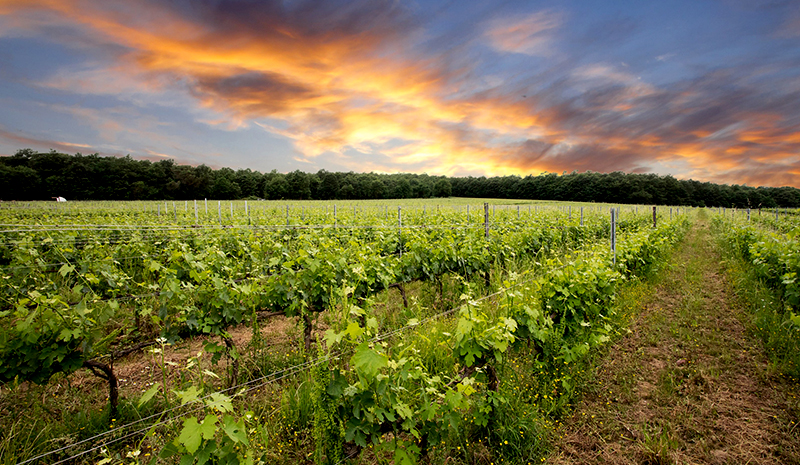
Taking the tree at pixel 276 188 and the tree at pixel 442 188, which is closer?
the tree at pixel 276 188

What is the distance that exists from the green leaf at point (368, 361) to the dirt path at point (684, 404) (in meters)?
2.01

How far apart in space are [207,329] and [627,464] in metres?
4.07

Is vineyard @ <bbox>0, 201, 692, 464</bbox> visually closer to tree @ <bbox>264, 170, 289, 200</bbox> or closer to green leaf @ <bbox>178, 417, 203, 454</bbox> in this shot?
green leaf @ <bbox>178, 417, 203, 454</bbox>

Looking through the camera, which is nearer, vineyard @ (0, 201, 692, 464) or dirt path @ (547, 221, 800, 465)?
vineyard @ (0, 201, 692, 464)

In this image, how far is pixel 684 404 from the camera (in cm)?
349

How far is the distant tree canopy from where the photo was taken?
50.8 m

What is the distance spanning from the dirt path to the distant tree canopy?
67610mm

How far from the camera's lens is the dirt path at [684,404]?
2883 millimetres

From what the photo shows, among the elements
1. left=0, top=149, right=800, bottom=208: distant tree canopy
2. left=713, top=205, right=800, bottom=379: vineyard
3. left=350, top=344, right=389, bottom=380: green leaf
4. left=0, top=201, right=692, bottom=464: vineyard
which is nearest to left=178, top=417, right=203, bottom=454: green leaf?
left=0, top=201, right=692, bottom=464: vineyard

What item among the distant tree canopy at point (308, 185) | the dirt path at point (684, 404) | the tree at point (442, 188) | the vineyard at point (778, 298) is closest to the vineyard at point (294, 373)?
the vineyard at point (778, 298)

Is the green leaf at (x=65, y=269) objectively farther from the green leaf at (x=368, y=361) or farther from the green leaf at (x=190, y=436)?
the green leaf at (x=368, y=361)

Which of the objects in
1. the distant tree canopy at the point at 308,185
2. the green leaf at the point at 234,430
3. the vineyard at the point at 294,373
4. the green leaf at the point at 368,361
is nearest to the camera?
the green leaf at the point at 234,430

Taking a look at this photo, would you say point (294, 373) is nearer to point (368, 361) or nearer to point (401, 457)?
point (401, 457)

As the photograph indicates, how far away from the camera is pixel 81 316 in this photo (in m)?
2.76
